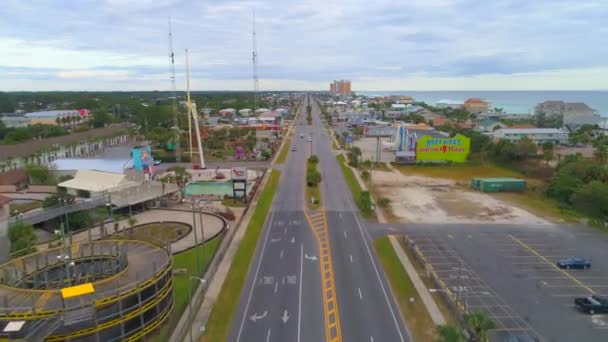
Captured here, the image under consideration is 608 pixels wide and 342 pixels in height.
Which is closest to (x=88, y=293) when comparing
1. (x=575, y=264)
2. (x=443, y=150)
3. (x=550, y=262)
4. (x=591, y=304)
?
(x=591, y=304)

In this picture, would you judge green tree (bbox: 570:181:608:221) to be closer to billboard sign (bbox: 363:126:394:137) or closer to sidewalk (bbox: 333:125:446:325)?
sidewalk (bbox: 333:125:446:325)

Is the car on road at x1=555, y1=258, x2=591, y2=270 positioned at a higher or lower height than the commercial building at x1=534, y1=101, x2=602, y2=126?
lower

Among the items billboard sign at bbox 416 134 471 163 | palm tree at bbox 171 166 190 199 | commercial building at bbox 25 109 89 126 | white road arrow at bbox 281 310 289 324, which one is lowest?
white road arrow at bbox 281 310 289 324

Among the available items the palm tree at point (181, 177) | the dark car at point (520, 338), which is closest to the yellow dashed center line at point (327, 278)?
the dark car at point (520, 338)

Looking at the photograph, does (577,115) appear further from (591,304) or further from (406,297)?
(406,297)

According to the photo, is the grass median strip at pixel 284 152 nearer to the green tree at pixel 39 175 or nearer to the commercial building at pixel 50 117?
the green tree at pixel 39 175

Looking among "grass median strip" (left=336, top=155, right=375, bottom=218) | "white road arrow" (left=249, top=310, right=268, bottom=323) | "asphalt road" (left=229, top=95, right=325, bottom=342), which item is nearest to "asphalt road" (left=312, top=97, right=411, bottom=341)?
"grass median strip" (left=336, top=155, right=375, bottom=218)
